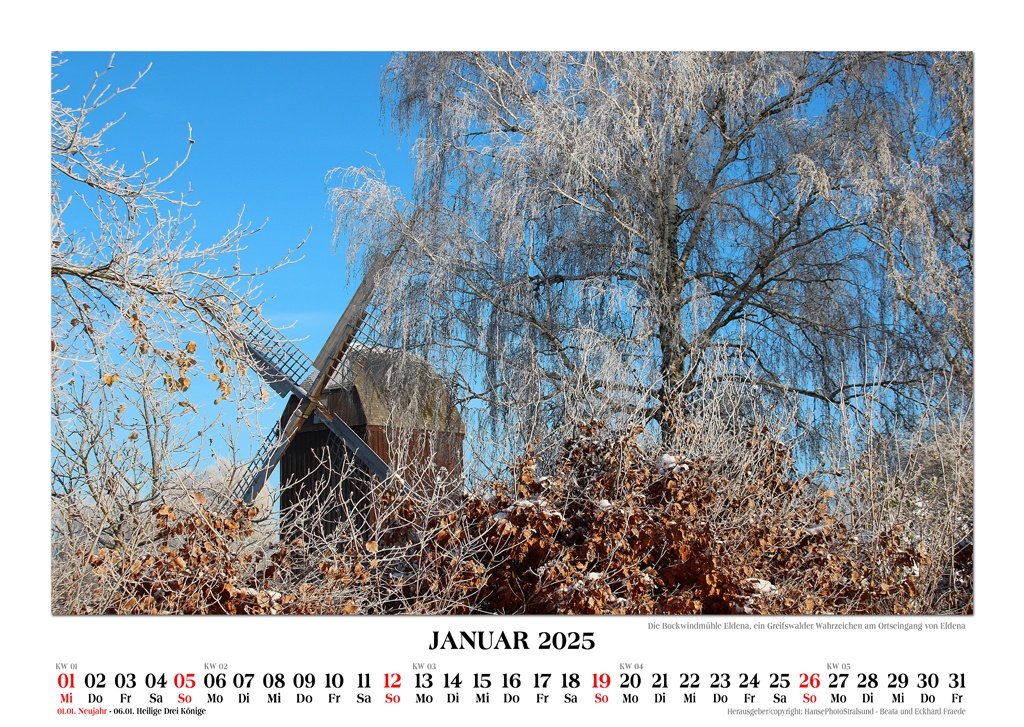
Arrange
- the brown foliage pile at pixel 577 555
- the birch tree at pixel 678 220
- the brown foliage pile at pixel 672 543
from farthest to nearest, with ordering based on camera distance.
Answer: the birch tree at pixel 678 220, the brown foliage pile at pixel 672 543, the brown foliage pile at pixel 577 555

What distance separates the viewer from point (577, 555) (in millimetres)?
5168

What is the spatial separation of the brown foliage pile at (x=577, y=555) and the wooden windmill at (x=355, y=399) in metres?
0.40

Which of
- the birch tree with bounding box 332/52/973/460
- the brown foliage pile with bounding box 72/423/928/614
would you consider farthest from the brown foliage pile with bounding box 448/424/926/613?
the birch tree with bounding box 332/52/973/460

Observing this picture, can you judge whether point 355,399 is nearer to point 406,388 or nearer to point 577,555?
point 406,388

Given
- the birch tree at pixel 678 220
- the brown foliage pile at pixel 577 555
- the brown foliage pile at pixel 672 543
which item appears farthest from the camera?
the birch tree at pixel 678 220

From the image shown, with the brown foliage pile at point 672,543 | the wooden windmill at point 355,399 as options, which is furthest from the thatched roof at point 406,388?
the brown foliage pile at point 672,543

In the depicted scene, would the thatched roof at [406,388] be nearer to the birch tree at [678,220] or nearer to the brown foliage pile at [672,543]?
the birch tree at [678,220]

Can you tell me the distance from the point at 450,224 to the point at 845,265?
406 cm

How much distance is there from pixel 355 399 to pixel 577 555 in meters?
7.13

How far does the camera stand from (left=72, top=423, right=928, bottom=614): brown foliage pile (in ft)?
15.2

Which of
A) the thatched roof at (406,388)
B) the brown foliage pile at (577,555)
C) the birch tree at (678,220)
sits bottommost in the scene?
the brown foliage pile at (577,555)

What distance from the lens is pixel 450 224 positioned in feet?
30.8

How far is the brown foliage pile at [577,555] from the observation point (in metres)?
4.64
